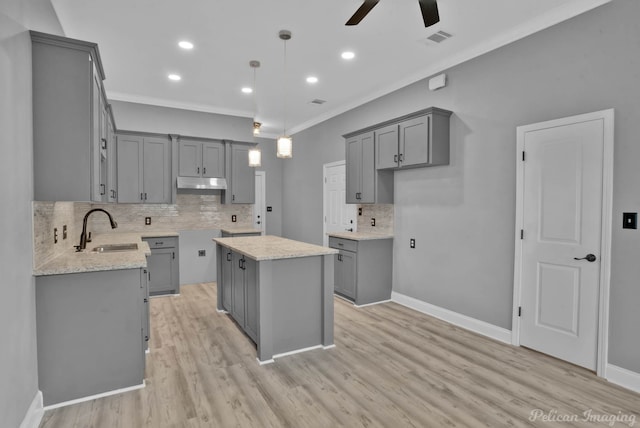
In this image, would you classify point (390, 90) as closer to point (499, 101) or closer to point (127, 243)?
point (499, 101)

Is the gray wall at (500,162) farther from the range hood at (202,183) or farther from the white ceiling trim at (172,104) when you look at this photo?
the range hood at (202,183)

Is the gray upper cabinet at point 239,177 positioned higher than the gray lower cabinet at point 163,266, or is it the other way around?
the gray upper cabinet at point 239,177

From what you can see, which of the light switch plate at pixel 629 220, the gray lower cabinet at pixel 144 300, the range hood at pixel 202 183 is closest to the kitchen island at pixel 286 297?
the gray lower cabinet at pixel 144 300

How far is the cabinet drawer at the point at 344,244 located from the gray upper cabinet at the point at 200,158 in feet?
7.66

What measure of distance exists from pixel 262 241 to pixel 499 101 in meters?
2.95

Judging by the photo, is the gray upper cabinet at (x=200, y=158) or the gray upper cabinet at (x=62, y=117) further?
the gray upper cabinet at (x=200, y=158)

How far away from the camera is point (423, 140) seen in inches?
160

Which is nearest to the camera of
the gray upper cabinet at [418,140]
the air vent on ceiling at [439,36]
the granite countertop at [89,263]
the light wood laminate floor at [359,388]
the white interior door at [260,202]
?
the light wood laminate floor at [359,388]

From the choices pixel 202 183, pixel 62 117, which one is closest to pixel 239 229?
pixel 202 183

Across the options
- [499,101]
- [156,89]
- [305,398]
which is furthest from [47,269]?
[499,101]

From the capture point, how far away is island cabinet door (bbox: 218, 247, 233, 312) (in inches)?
159

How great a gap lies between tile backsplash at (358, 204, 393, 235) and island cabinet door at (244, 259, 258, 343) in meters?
2.36

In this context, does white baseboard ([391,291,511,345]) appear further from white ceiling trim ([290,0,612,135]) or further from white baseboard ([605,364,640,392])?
white ceiling trim ([290,0,612,135])

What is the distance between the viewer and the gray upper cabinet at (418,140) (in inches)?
157
